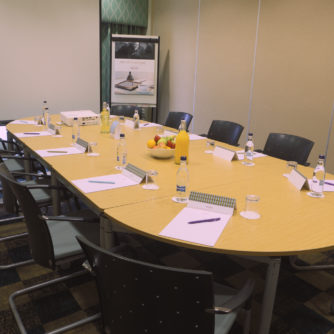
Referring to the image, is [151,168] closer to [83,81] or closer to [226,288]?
[226,288]

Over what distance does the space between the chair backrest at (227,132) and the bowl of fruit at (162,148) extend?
1.23m

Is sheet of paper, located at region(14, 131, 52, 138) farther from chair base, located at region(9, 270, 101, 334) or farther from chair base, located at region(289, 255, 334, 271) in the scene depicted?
chair base, located at region(289, 255, 334, 271)

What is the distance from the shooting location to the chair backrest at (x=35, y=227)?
170 centimetres

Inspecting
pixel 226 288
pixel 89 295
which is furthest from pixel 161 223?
pixel 89 295

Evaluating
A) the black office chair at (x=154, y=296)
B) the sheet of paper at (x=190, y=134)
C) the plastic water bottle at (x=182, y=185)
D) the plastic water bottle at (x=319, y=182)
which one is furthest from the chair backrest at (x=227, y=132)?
the black office chair at (x=154, y=296)

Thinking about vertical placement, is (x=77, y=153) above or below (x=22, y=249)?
above

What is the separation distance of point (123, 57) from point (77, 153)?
13.5 ft

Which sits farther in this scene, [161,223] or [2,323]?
[2,323]

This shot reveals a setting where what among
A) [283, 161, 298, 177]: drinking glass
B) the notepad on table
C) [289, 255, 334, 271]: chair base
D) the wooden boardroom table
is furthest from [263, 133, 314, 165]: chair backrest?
the notepad on table

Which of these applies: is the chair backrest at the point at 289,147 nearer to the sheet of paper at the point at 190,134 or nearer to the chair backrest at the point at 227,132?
the chair backrest at the point at 227,132

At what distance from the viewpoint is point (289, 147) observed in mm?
3119

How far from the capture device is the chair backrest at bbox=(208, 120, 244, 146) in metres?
3.68

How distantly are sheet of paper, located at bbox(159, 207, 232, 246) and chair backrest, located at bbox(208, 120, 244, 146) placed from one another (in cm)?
213

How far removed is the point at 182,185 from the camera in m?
1.83
